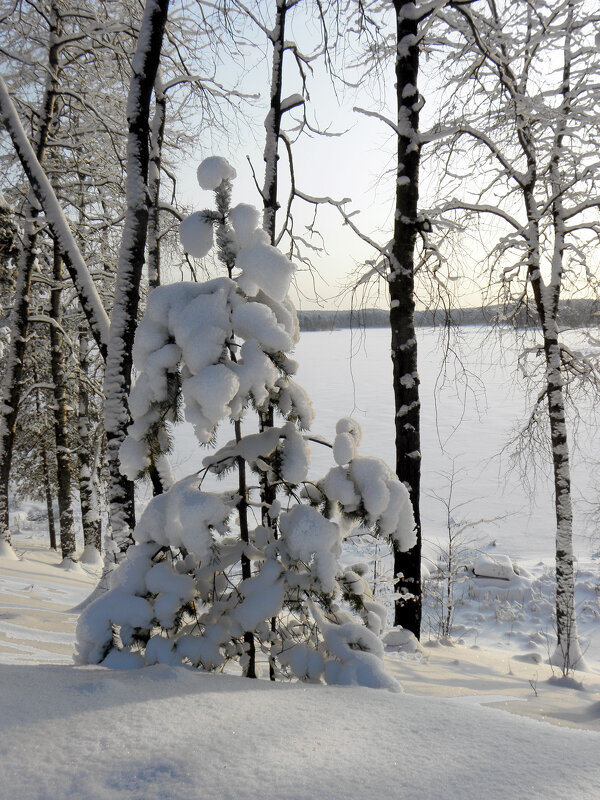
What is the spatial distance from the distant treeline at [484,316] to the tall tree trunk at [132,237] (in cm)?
218

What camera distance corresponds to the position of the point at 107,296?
1048 cm

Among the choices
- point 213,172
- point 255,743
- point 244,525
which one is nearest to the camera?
point 255,743

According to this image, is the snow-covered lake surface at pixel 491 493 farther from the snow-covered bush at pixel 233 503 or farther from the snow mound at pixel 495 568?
the snow-covered bush at pixel 233 503

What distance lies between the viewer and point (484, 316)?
8.37 meters

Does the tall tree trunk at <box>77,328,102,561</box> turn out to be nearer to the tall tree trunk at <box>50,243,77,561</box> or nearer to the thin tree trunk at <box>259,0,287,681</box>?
the tall tree trunk at <box>50,243,77,561</box>

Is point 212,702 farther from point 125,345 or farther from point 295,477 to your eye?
point 125,345

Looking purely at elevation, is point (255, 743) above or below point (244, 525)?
below

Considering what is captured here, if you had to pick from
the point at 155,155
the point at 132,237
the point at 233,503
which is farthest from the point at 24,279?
the point at 233,503

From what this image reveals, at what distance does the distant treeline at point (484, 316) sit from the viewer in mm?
5977

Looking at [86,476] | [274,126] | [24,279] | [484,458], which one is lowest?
[484,458]

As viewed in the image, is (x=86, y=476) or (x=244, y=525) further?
(x=86, y=476)

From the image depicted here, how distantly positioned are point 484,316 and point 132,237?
19.9 feet

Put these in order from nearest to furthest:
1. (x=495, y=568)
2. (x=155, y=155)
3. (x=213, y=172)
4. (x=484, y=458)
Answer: (x=213, y=172) < (x=155, y=155) < (x=495, y=568) < (x=484, y=458)

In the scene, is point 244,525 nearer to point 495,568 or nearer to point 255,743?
point 255,743
